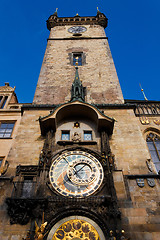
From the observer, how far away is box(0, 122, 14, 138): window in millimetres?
11996

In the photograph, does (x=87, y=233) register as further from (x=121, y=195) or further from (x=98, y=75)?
(x=98, y=75)

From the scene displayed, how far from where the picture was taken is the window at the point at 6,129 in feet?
39.4

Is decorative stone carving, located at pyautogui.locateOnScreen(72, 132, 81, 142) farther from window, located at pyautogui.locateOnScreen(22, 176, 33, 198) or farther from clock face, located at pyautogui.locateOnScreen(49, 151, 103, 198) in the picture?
window, located at pyautogui.locateOnScreen(22, 176, 33, 198)

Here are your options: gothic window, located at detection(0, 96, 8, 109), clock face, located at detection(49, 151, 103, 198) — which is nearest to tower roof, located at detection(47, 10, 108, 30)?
gothic window, located at detection(0, 96, 8, 109)

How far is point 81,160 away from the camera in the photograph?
31.8 ft

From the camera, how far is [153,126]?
40.7 ft

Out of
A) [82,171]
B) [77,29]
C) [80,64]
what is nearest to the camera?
[82,171]

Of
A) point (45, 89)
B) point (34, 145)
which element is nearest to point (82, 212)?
point (34, 145)

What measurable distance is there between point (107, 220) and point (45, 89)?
979cm

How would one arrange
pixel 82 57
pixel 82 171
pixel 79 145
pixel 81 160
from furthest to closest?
pixel 82 57 → pixel 79 145 → pixel 81 160 → pixel 82 171

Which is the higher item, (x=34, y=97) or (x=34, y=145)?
(x=34, y=97)

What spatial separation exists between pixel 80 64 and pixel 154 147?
9301mm

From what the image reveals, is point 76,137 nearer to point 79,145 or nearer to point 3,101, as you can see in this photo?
point 79,145

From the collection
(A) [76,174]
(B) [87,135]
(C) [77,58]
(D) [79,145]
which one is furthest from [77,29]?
(A) [76,174]
